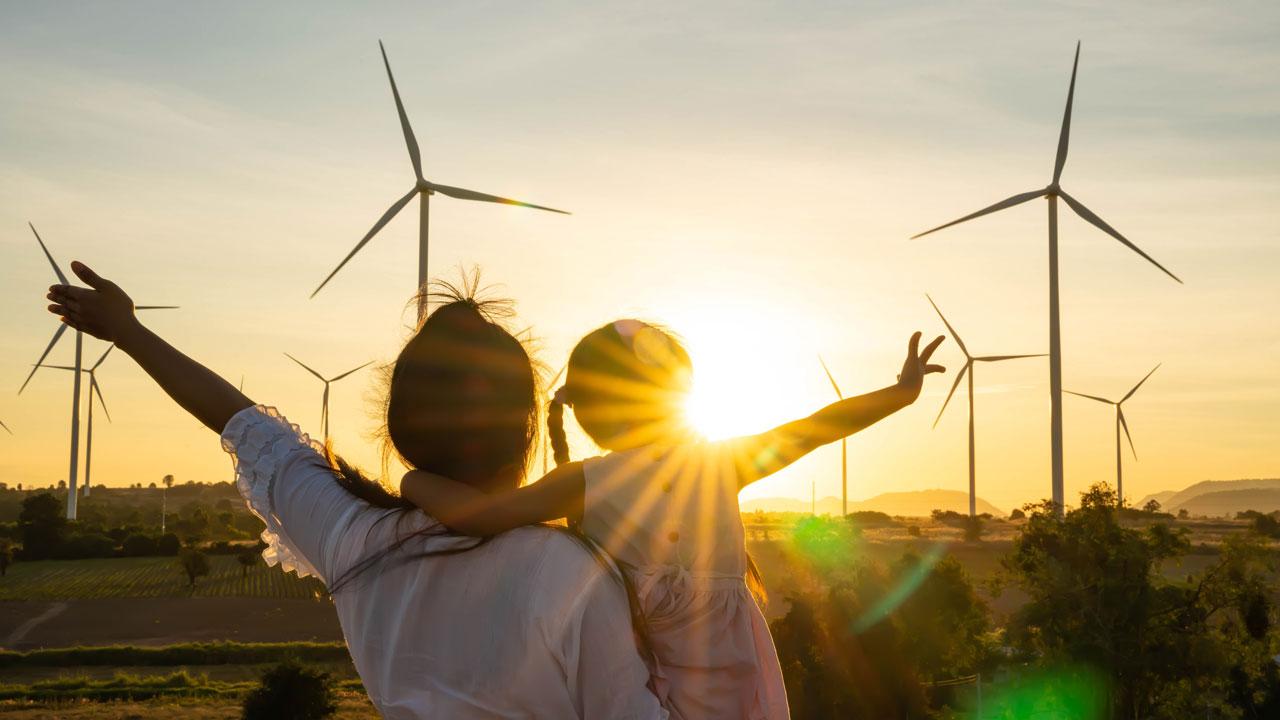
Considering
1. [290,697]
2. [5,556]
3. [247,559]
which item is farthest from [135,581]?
[290,697]

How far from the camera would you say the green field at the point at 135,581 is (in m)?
120

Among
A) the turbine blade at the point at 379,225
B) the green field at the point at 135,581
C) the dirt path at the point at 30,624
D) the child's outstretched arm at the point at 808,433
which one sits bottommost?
the dirt path at the point at 30,624

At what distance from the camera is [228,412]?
416cm

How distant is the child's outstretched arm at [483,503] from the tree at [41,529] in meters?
153

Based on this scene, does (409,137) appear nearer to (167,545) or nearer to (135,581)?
(135,581)

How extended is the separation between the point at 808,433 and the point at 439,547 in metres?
1.29

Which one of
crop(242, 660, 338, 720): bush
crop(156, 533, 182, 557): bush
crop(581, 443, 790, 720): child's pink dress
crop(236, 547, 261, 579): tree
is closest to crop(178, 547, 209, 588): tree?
crop(236, 547, 261, 579): tree

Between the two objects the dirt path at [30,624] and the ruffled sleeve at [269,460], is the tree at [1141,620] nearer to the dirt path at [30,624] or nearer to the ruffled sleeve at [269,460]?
the ruffled sleeve at [269,460]

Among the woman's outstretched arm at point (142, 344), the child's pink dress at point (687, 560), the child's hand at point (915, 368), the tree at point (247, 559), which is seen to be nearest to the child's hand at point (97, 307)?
the woman's outstretched arm at point (142, 344)

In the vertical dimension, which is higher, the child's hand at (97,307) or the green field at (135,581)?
the child's hand at (97,307)

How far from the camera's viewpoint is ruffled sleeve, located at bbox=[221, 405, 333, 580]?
4012 mm

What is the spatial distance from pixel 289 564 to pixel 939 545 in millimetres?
144866

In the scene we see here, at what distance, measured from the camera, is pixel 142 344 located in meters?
4.07

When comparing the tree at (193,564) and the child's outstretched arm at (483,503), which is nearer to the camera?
the child's outstretched arm at (483,503)
